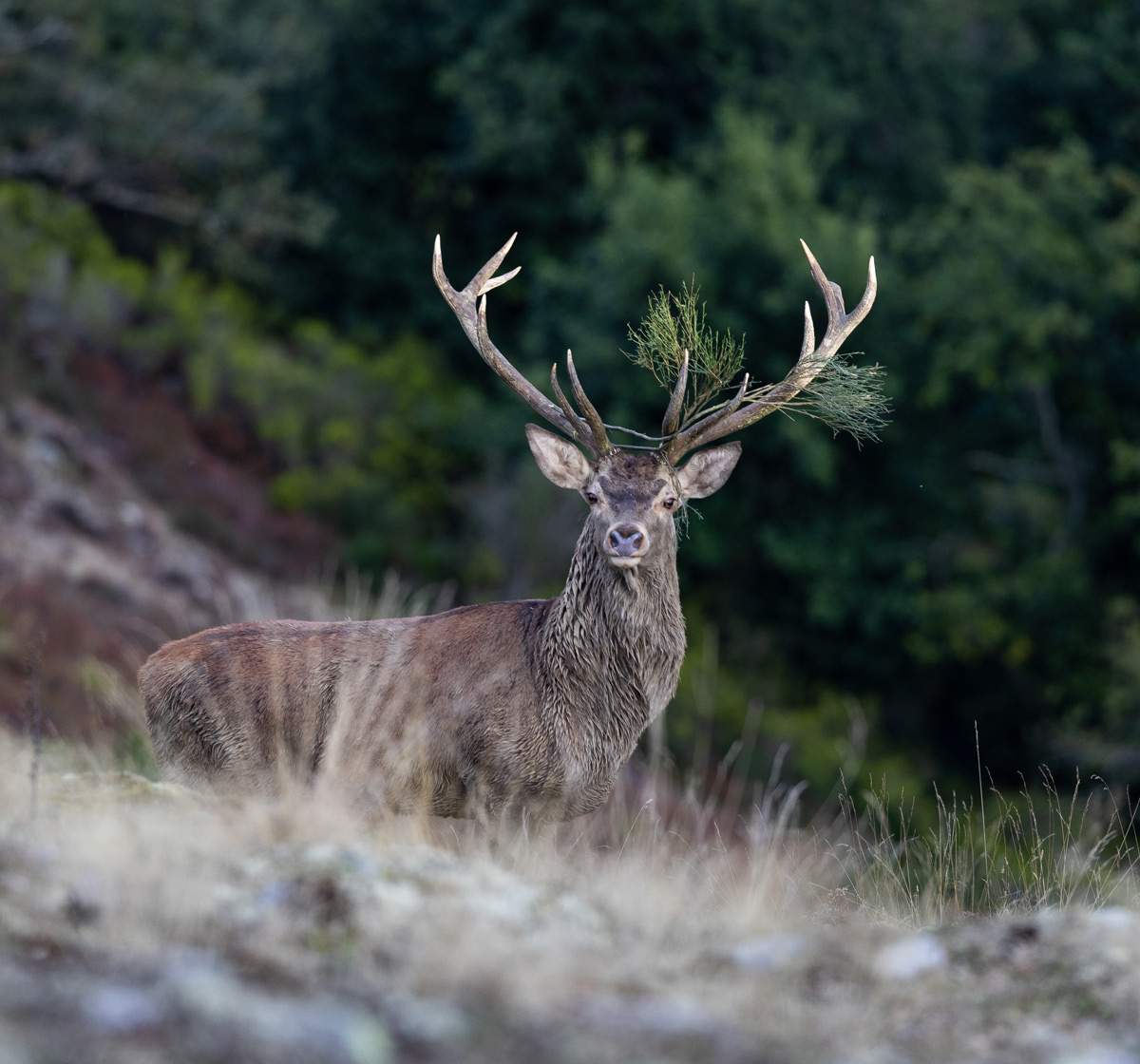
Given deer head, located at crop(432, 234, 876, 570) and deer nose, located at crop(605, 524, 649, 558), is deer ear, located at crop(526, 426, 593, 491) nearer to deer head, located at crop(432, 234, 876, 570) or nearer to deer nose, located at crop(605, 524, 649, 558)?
deer head, located at crop(432, 234, 876, 570)

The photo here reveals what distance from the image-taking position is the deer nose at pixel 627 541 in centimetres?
569

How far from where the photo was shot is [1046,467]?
21.6 metres

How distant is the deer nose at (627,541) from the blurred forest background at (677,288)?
1139 cm

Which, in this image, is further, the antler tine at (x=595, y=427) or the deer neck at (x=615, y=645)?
the antler tine at (x=595, y=427)

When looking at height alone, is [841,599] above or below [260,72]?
below

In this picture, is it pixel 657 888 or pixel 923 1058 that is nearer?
pixel 923 1058

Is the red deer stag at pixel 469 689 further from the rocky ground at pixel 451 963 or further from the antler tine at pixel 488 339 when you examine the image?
the rocky ground at pixel 451 963

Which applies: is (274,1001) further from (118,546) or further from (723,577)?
(723,577)

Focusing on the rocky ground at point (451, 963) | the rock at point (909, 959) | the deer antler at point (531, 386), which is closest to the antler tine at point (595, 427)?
the deer antler at point (531, 386)

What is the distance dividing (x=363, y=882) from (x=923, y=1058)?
4.94ft

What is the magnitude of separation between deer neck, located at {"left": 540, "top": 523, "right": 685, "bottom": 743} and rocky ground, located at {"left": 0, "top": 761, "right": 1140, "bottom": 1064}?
1.23 metres

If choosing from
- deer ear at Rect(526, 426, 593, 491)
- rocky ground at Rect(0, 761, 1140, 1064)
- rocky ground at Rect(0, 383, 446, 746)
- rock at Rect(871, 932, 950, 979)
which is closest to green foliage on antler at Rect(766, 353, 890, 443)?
deer ear at Rect(526, 426, 593, 491)

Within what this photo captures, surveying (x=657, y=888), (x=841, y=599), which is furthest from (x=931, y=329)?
(x=657, y=888)

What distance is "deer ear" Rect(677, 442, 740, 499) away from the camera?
21.0ft
